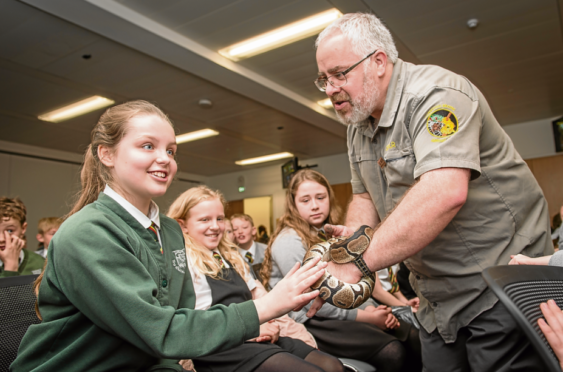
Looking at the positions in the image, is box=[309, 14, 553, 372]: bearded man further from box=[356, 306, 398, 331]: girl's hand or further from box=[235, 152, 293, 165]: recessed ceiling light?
box=[235, 152, 293, 165]: recessed ceiling light

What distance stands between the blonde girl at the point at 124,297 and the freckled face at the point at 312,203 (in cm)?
191

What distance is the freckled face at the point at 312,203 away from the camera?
10.9ft

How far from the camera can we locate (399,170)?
167cm

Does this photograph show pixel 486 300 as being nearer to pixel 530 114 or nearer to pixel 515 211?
pixel 515 211

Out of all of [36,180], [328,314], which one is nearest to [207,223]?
[328,314]

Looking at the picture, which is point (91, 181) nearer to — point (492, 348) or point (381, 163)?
point (381, 163)

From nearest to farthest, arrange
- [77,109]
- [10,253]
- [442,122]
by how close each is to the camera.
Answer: [442,122] < [10,253] < [77,109]

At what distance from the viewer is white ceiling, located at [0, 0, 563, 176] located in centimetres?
539

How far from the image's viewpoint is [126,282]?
48.2 inches

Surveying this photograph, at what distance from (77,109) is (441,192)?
9.25 meters

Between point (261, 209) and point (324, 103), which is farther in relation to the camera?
point (261, 209)

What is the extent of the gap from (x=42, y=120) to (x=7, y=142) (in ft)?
9.35

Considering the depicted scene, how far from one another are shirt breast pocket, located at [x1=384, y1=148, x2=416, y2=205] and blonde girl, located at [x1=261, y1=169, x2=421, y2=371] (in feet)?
3.85

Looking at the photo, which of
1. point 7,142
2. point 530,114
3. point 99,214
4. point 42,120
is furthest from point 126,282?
point 7,142
